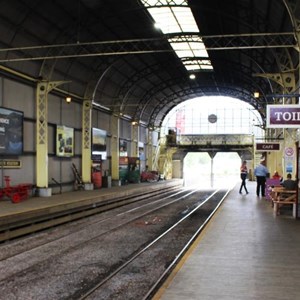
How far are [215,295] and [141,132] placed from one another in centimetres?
4079

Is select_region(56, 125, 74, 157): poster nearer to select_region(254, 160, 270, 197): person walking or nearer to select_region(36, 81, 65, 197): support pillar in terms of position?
select_region(36, 81, 65, 197): support pillar

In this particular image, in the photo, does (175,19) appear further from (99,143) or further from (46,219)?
(46,219)

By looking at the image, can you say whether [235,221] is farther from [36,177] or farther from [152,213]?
[36,177]

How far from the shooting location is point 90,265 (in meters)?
9.09

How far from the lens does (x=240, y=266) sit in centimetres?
761

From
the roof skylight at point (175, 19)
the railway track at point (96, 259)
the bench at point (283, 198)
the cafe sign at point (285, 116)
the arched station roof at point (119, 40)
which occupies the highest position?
the roof skylight at point (175, 19)

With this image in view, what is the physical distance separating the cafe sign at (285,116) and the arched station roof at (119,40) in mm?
2455

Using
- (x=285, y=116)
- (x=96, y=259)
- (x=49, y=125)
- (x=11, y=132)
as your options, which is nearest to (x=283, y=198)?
(x=285, y=116)

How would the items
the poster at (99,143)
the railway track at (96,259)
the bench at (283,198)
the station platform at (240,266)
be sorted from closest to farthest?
the station platform at (240,266) < the railway track at (96,259) < the bench at (283,198) < the poster at (99,143)

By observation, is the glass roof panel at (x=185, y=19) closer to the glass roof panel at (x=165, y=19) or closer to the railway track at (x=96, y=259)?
the glass roof panel at (x=165, y=19)

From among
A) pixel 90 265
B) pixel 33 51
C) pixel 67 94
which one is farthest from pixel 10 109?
pixel 90 265

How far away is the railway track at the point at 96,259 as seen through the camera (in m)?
7.25

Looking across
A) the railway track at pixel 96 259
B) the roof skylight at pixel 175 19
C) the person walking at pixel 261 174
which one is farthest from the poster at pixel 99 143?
the railway track at pixel 96 259

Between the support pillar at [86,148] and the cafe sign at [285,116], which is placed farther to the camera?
the support pillar at [86,148]
